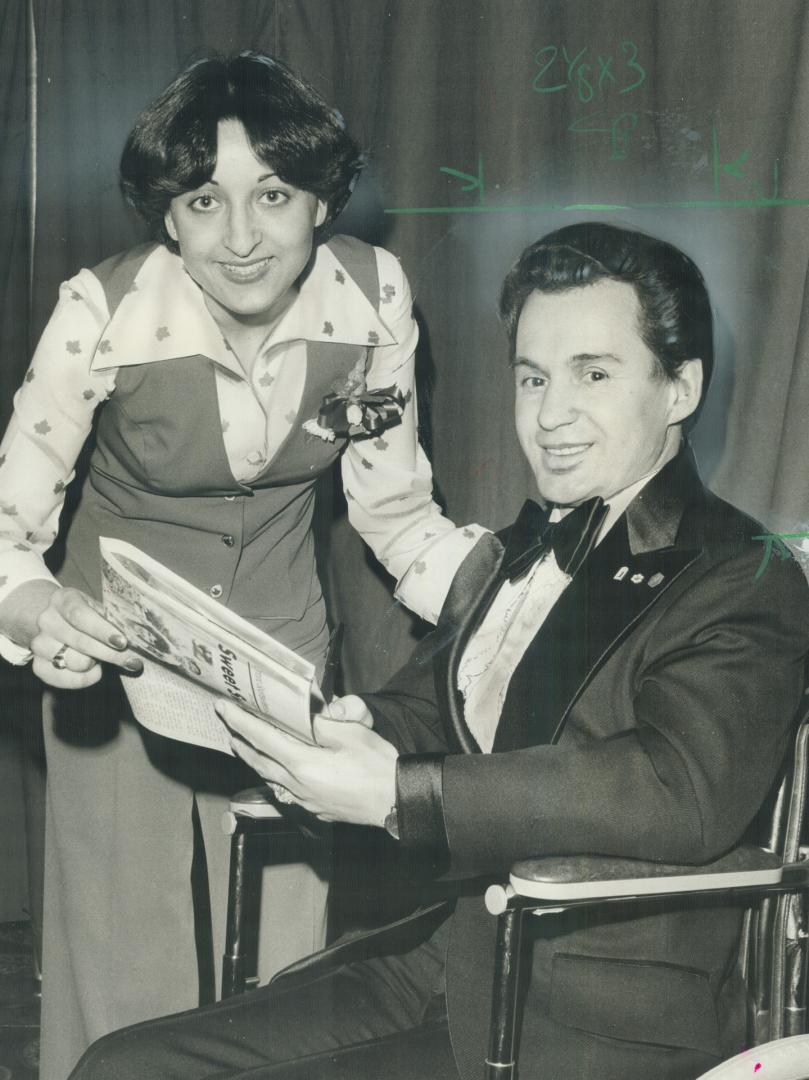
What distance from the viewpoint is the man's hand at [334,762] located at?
1378mm

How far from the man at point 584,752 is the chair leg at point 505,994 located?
9cm

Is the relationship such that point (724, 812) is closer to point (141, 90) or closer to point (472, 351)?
point (472, 351)

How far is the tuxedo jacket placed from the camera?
1303mm

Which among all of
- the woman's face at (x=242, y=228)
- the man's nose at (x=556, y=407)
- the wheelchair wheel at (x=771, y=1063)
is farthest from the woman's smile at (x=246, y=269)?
the wheelchair wheel at (x=771, y=1063)

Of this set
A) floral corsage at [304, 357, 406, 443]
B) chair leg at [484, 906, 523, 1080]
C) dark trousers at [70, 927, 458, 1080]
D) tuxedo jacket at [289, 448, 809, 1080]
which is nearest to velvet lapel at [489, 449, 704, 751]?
tuxedo jacket at [289, 448, 809, 1080]

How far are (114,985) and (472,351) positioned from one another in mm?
1225

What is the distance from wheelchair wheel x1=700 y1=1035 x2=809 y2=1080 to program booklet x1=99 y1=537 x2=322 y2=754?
1.81 ft

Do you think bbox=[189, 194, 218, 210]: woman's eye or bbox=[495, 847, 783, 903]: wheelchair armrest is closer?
bbox=[495, 847, 783, 903]: wheelchair armrest

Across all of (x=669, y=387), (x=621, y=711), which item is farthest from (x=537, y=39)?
(x=621, y=711)

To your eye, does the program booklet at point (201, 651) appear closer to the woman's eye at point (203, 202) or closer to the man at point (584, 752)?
the man at point (584, 752)

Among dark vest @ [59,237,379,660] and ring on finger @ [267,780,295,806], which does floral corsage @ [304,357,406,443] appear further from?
ring on finger @ [267,780,295,806]

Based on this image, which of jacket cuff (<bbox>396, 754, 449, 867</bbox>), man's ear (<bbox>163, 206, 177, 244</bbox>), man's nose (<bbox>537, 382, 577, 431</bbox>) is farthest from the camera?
man's ear (<bbox>163, 206, 177, 244</bbox>)

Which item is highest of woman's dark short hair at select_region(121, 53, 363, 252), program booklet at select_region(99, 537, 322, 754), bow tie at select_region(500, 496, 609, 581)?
woman's dark short hair at select_region(121, 53, 363, 252)

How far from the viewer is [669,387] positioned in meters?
1.44
